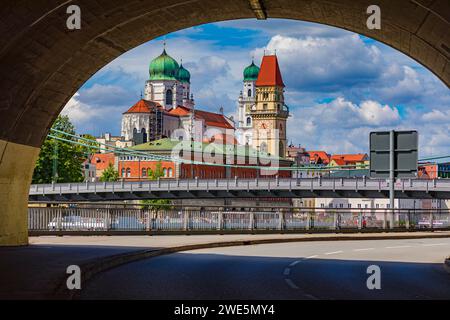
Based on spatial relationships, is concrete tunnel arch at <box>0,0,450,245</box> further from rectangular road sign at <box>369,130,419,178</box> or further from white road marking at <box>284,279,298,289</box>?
rectangular road sign at <box>369,130,419,178</box>

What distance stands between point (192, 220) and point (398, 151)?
957 cm

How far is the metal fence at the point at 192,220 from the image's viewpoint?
31.1 metres

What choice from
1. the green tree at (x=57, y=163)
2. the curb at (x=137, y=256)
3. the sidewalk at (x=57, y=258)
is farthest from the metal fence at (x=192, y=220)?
the green tree at (x=57, y=163)

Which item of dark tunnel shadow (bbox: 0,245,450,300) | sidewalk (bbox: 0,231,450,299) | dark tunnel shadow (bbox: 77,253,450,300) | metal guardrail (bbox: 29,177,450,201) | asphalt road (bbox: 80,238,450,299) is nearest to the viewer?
sidewalk (bbox: 0,231,450,299)

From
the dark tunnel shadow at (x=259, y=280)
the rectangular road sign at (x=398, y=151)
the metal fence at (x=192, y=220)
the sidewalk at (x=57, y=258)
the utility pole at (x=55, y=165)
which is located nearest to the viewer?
the sidewalk at (x=57, y=258)

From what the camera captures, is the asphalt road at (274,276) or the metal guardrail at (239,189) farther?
the metal guardrail at (239,189)

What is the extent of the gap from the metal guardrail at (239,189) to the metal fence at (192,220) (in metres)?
39.2

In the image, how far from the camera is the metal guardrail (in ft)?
278

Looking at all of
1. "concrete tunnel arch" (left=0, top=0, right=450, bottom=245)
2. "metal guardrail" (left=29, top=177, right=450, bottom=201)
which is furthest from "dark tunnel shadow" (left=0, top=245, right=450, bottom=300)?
"metal guardrail" (left=29, top=177, right=450, bottom=201)

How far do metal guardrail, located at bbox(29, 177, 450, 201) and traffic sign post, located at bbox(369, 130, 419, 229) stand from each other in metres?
53.5

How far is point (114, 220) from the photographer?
33.1m

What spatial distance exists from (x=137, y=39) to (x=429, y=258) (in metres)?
10.0

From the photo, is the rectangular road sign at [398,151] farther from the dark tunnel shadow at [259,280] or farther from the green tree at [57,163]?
the green tree at [57,163]

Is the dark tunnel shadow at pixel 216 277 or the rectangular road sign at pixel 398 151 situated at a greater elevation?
the rectangular road sign at pixel 398 151
